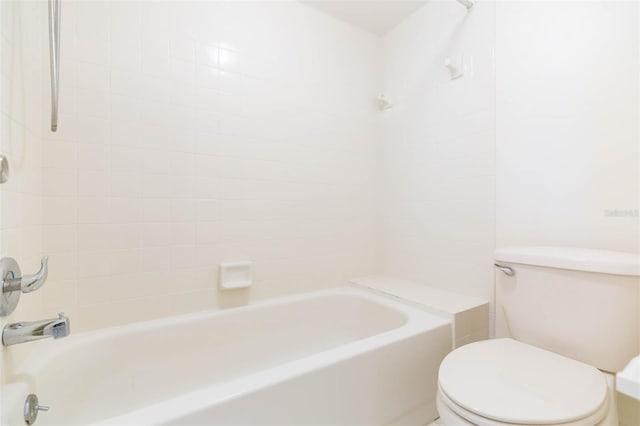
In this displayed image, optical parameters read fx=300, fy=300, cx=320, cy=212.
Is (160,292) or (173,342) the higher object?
(160,292)

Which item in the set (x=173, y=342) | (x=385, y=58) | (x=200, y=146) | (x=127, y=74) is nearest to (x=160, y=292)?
(x=173, y=342)

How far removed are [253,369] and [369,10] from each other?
7.03ft

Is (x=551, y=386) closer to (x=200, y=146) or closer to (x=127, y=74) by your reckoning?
(x=200, y=146)

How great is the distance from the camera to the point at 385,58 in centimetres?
209

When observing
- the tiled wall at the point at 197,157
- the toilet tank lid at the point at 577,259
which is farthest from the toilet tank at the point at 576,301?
the tiled wall at the point at 197,157

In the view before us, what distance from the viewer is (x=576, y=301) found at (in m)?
0.99

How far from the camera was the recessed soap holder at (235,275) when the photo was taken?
4.89ft

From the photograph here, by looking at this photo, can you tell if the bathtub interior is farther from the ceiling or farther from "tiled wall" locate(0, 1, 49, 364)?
the ceiling

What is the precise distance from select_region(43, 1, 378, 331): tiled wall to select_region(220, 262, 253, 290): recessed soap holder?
4cm

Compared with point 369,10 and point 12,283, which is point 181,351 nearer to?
point 12,283

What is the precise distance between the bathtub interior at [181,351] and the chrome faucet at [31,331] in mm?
138

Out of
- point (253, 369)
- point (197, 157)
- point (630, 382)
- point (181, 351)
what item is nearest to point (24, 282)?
point (181, 351)

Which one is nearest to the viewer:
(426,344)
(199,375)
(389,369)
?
(389,369)

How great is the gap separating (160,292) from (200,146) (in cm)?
71
